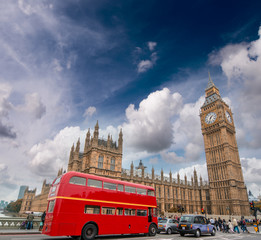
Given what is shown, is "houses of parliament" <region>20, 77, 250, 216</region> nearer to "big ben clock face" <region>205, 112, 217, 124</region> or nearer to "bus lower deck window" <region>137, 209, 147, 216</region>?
"big ben clock face" <region>205, 112, 217, 124</region>

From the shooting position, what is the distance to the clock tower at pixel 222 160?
6256 cm

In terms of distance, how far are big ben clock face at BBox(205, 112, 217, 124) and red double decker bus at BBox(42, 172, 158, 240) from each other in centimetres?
6578

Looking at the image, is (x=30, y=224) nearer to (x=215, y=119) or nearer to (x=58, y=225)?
(x=58, y=225)

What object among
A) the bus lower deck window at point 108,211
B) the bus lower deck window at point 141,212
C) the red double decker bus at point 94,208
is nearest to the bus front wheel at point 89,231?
the red double decker bus at point 94,208

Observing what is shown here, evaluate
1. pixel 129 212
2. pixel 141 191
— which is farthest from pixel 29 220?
pixel 141 191

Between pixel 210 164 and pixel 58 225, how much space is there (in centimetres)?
7009

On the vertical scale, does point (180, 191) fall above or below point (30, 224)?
above

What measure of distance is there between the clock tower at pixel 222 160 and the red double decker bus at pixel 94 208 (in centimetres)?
5696

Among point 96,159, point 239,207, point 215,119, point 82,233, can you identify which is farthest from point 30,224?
point 215,119

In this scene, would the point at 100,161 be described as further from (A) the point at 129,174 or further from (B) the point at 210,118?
(B) the point at 210,118

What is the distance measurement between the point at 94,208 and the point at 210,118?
72247 mm

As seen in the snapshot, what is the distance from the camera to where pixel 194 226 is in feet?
57.0

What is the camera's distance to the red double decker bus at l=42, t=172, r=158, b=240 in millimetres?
12078

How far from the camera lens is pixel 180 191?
69.2 metres
